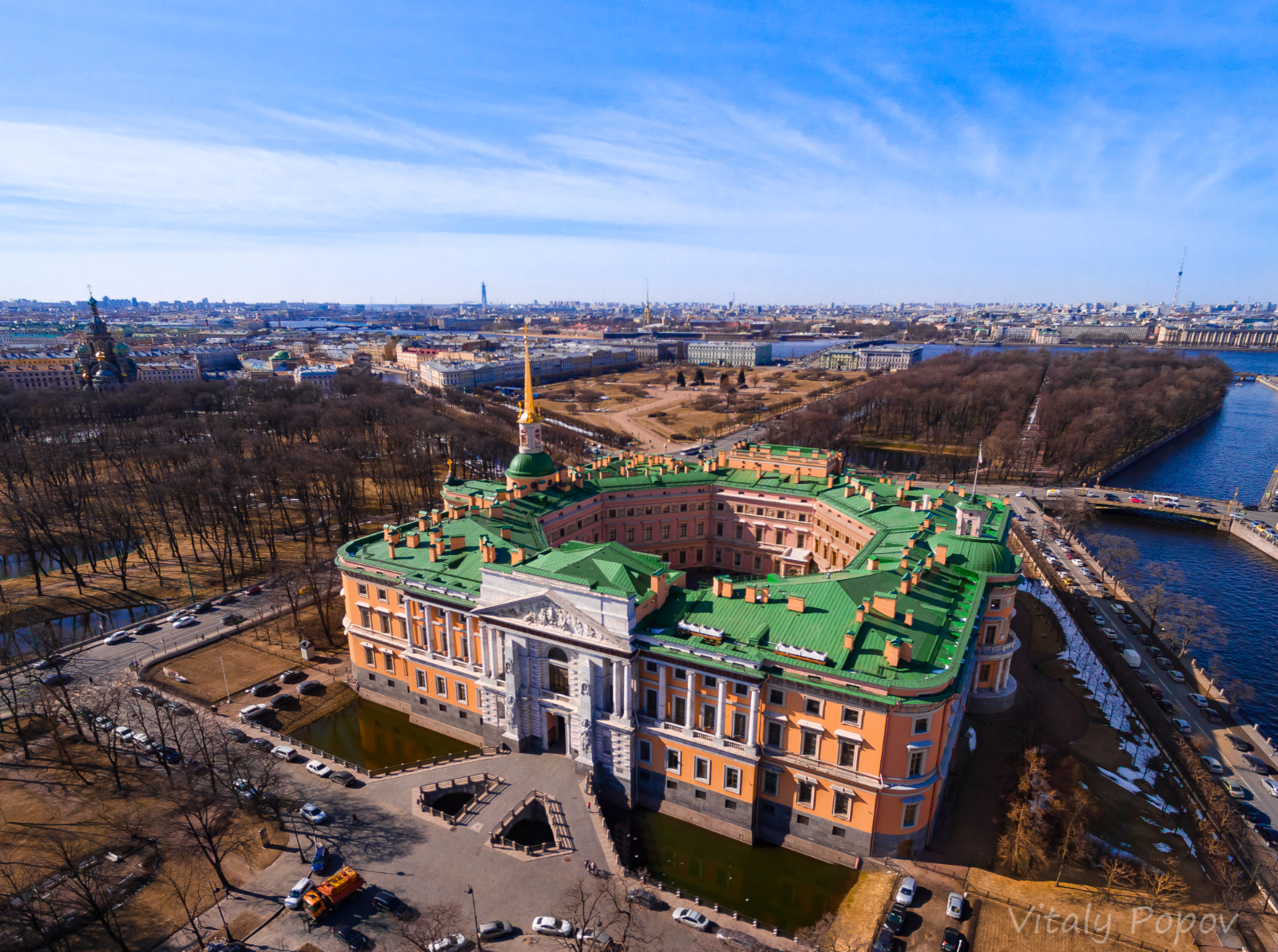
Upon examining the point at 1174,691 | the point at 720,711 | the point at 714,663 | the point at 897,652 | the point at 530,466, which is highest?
the point at 530,466

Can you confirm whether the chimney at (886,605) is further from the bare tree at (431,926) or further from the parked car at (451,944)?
the bare tree at (431,926)

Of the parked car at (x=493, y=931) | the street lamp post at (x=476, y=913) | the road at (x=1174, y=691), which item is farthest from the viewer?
the road at (x=1174, y=691)

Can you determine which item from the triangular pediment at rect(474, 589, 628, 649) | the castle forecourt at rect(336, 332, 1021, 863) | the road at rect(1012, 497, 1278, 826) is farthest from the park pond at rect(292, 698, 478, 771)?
the road at rect(1012, 497, 1278, 826)

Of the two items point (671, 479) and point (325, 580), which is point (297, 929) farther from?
point (671, 479)

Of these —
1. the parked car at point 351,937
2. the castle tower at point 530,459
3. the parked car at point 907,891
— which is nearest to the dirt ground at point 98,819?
the parked car at point 351,937

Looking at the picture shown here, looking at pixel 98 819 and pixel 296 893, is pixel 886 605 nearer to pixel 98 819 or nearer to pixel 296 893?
pixel 296 893

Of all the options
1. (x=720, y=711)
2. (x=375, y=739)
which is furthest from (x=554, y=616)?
(x=375, y=739)

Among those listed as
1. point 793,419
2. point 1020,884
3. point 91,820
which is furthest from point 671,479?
point 793,419
